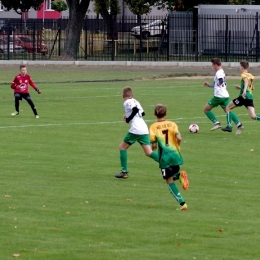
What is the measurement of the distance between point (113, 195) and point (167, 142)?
1.76 meters

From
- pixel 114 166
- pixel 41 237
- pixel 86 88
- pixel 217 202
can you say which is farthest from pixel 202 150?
pixel 86 88

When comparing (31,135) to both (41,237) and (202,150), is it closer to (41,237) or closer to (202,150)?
(202,150)

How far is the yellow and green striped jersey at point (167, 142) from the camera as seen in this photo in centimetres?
1175

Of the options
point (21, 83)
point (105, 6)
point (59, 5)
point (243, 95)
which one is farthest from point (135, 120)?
point (59, 5)

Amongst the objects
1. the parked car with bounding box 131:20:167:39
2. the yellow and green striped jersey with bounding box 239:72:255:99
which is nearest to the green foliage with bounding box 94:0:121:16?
the parked car with bounding box 131:20:167:39

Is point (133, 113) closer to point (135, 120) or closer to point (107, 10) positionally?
point (135, 120)

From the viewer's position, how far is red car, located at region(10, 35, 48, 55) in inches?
2201

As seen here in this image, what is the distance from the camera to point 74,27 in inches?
2160

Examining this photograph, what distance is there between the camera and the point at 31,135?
67.2 feet

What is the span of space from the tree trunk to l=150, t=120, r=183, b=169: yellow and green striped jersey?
4361 centimetres

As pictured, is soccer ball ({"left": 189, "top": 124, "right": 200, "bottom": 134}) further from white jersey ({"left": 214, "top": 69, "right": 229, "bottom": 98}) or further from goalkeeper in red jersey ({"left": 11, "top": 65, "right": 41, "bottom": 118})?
goalkeeper in red jersey ({"left": 11, "top": 65, "right": 41, "bottom": 118})

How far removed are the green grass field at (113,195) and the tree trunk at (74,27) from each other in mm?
30204

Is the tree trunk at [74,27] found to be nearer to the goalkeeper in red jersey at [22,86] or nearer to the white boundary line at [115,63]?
the white boundary line at [115,63]

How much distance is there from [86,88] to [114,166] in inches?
822
